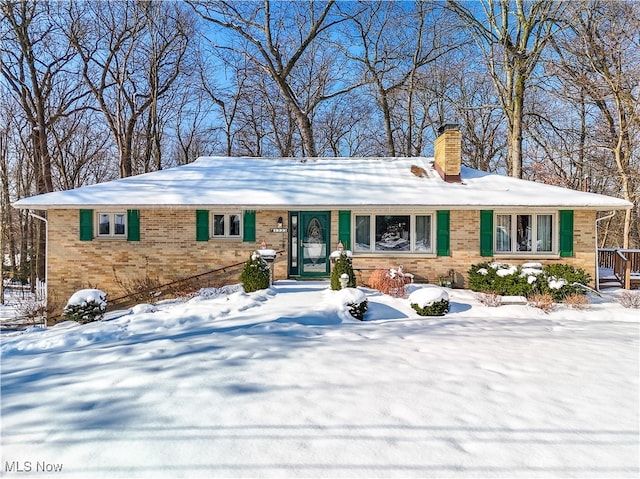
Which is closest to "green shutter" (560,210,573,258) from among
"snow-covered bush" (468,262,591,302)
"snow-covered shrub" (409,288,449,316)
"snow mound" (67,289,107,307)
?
"snow-covered bush" (468,262,591,302)

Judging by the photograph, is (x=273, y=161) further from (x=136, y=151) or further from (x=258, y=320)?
(x=136, y=151)

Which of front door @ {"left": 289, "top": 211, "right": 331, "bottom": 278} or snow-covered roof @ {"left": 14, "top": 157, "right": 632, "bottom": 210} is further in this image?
front door @ {"left": 289, "top": 211, "right": 331, "bottom": 278}

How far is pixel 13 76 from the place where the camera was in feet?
58.0

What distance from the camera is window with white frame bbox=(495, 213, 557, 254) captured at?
10992 millimetres

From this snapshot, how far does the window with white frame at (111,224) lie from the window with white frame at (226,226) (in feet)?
9.13

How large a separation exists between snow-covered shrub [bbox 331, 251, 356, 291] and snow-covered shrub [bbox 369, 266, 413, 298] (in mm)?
885

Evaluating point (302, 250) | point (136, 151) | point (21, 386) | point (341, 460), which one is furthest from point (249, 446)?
point (136, 151)

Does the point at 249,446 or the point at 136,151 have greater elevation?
the point at 136,151

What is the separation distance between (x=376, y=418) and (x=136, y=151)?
2500 cm

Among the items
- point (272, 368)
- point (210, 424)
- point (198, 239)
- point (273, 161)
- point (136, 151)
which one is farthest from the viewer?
point (136, 151)

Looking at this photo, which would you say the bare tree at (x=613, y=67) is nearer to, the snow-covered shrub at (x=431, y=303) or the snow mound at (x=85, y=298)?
the snow-covered shrub at (x=431, y=303)

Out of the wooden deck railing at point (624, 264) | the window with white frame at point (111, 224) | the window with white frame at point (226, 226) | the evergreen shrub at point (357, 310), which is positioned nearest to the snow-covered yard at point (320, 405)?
the evergreen shrub at point (357, 310)

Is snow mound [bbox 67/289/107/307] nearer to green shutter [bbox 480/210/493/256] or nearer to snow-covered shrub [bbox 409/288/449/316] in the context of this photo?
snow-covered shrub [bbox 409/288/449/316]

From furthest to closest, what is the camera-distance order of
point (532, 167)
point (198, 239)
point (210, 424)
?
point (532, 167) < point (198, 239) < point (210, 424)
